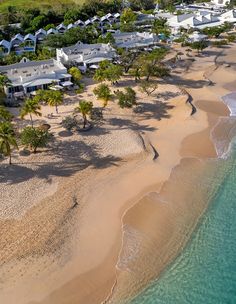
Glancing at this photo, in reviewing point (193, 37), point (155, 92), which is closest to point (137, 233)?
point (155, 92)

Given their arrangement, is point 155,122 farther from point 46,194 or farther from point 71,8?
point 71,8

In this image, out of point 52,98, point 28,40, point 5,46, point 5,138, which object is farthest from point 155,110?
point 28,40

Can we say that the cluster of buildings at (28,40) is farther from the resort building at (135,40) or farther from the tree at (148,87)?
the tree at (148,87)

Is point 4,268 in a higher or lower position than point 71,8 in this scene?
lower

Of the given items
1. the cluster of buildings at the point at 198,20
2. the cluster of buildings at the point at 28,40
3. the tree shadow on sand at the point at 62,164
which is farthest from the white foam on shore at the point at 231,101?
the cluster of buildings at the point at 28,40

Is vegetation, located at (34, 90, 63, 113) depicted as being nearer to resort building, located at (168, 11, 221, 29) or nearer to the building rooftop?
the building rooftop

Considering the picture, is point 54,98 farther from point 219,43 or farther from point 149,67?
point 219,43
